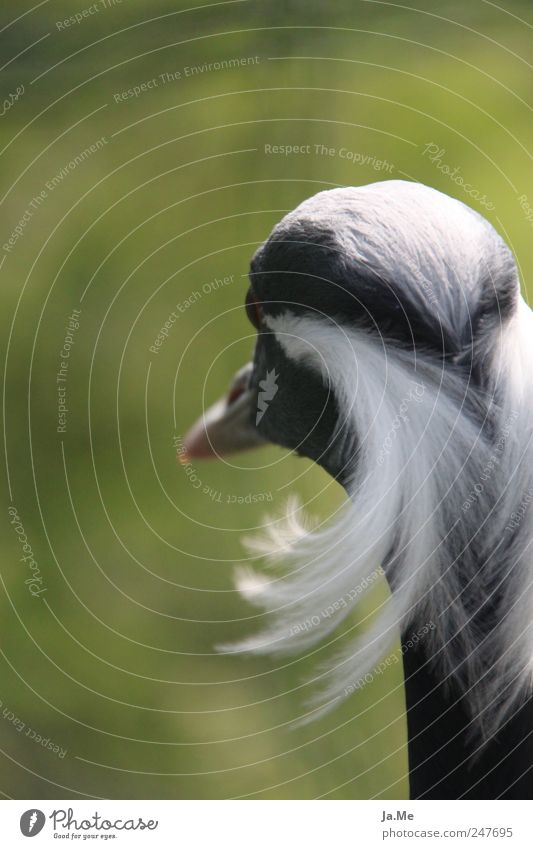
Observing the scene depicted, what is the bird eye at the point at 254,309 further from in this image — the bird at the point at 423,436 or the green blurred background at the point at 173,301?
the green blurred background at the point at 173,301

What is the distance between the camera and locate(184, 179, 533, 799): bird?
575mm

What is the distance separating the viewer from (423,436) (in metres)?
0.60

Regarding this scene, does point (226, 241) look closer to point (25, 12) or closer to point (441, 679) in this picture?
point (25, 12)

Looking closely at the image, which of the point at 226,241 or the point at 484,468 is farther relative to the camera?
the point at 226,241

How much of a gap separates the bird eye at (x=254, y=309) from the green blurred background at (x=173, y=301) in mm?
232

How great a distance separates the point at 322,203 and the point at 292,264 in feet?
0.13

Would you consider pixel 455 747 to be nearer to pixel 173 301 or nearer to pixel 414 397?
pixel 414 397

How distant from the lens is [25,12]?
86 centimetres

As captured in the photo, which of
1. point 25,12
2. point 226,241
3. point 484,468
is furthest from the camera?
point 226,241

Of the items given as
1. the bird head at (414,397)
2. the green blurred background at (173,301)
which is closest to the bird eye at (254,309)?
the bird head at (414,397)

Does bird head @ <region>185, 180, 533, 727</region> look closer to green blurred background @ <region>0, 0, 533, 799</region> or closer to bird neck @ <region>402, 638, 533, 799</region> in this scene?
bird neck @ <region>402, 638, 533, 799</region>

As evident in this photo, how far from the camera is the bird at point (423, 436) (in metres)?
0.58
